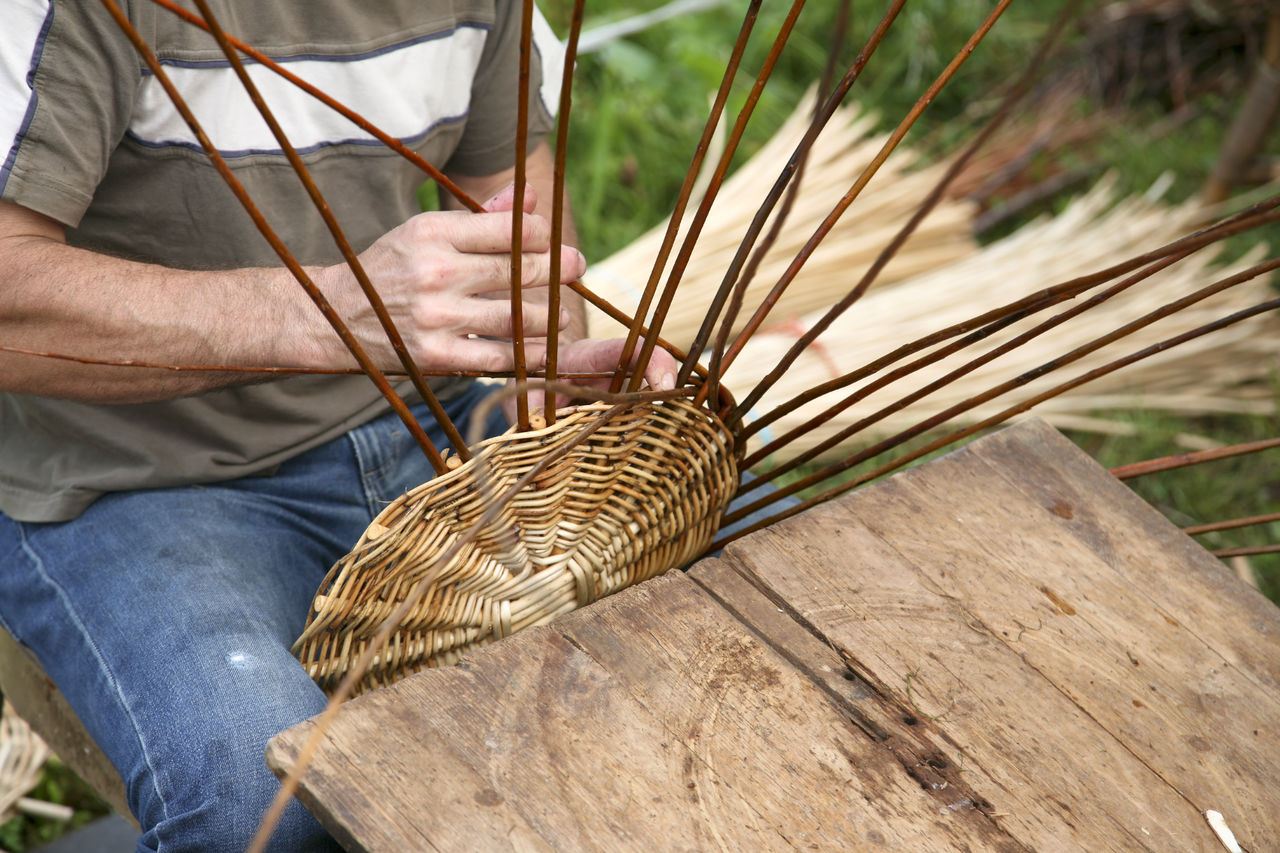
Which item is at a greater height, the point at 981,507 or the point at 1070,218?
the point at 981,507

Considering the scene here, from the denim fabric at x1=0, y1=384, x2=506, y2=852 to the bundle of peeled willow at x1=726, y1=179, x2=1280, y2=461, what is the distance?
93 centimetres

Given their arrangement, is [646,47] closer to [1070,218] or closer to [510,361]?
[1070,218]

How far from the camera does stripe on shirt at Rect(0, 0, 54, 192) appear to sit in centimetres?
94

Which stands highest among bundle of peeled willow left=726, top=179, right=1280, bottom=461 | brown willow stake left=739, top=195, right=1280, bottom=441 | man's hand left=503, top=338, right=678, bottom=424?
brown willow stake left=739, top=195, right=1280, bottom=441

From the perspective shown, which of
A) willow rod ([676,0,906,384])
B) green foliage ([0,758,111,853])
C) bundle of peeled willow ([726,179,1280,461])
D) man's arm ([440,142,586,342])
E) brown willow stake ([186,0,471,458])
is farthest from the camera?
bundle of peeled willow ([726,179,1280,461])

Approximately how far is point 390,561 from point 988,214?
2.59 m

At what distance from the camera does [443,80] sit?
1.34 m

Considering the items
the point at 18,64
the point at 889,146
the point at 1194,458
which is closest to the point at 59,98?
the point at 18,64

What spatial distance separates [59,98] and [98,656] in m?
0.54

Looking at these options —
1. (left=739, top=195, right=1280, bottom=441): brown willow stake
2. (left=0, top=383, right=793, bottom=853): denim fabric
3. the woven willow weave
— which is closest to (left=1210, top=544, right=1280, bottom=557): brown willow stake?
(left=739, top=195, right=1280, bottom=441): brown willow stake

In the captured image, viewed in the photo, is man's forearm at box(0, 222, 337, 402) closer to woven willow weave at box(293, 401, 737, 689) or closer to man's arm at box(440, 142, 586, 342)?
woven willow weave at box(293, 401, 737, 689)

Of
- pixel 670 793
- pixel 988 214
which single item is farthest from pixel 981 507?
pixel 988 214

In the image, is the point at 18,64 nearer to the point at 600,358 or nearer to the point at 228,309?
the point at 228,309

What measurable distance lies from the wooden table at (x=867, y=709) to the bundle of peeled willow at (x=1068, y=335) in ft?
3.14
